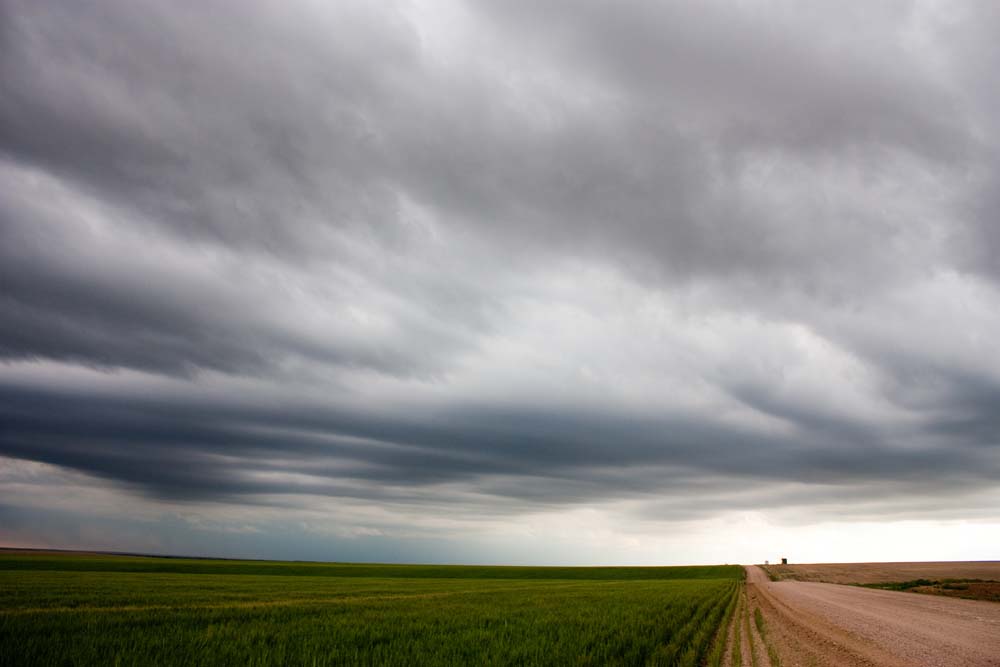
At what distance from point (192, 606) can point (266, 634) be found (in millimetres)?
12419

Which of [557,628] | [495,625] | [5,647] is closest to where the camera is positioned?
[5,647]

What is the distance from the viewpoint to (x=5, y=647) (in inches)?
473

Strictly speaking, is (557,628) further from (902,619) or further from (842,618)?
(902,619)

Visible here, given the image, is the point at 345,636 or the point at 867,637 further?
the point at 867,637

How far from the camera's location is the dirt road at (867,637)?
52.7ft

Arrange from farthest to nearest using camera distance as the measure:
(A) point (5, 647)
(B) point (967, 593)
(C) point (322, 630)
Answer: (B) point (967, 593) < (C) point (322, 630) < (A) point (5, 647)

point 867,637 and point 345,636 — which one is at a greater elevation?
point 345,636

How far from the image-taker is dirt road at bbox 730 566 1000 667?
52.7 feet

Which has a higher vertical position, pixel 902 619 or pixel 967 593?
pixel 902 619

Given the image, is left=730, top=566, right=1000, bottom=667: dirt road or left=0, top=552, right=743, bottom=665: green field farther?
left=730, top=566, right=1000, bottom=667: dirt road

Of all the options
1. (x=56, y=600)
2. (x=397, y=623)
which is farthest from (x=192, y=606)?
(x=397, y=623)

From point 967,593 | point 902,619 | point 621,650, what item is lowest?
point 967,593

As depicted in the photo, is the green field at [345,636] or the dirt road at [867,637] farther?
the dirt road at [867,637]

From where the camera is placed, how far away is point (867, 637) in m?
20.3
